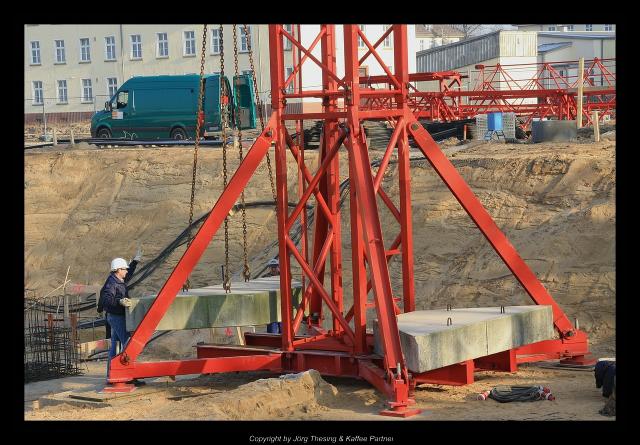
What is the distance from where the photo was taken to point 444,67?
56.6m

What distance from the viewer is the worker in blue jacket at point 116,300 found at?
17.0 m

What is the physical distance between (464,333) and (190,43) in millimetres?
42251

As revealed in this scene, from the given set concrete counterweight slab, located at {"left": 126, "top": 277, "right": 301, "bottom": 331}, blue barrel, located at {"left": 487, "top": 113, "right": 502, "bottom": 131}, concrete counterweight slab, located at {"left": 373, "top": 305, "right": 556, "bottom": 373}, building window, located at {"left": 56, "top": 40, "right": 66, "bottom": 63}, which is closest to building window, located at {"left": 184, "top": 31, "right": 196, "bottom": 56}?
building window, located at {"left": 56, "top": 40, "right": 66, "bottom": 63}

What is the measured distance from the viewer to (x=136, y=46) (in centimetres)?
5594

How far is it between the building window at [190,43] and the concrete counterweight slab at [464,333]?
4026 cm

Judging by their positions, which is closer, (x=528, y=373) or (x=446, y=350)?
(x=446, y=350)

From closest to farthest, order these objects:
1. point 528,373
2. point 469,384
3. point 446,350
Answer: point 446,350 → point 469,384 → point 528,373

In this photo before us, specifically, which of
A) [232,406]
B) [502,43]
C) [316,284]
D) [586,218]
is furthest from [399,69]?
[502,43]

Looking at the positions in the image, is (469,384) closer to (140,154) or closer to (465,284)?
(465,284)

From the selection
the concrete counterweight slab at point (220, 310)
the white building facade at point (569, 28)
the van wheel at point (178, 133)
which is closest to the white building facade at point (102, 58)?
the white building facade at point (569, 28)

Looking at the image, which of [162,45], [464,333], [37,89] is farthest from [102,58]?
[464,333]

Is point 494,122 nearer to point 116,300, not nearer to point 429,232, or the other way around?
point 429,232

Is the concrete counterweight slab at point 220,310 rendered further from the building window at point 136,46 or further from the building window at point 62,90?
the building window at point 62,90
